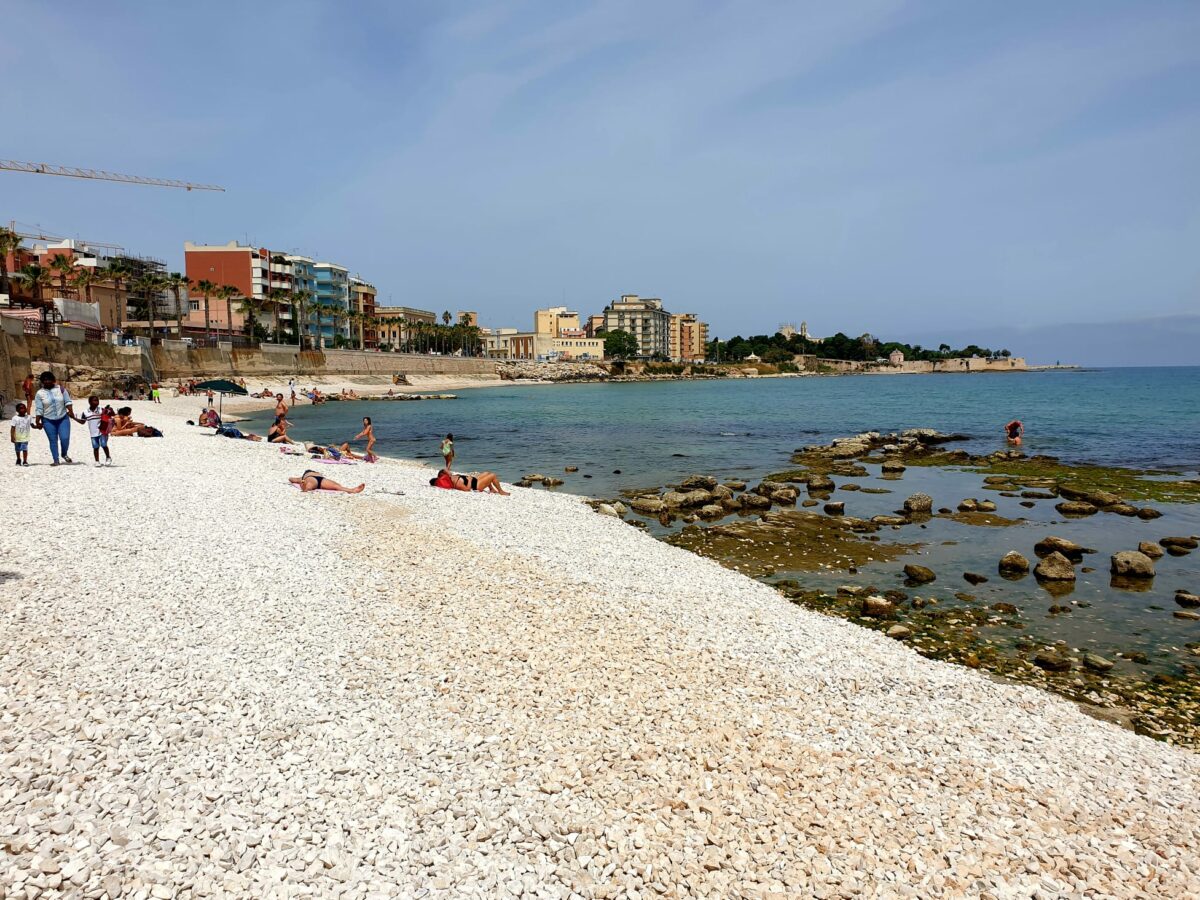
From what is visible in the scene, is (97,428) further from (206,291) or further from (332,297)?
(332,297)

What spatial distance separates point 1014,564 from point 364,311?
14374 centimetres

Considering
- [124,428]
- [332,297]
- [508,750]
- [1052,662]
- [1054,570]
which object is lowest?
[1052,662]

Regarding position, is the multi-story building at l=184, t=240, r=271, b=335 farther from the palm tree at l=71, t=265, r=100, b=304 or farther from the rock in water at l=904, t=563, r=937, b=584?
the rock in water at l=904, t=563, r=937, b=584

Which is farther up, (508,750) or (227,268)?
(227,268)

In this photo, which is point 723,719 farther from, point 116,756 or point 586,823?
point 116,756

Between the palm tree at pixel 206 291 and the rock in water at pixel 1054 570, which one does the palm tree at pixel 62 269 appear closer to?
the palm tree at pixel 206 291

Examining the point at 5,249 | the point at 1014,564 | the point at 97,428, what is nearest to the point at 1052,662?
the point at 1014,564

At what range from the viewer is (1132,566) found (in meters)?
16.4

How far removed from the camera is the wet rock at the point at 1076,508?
2356cm

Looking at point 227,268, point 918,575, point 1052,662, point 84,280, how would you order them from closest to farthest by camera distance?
point 1052,662, point 918,575, point 84,280, point 227,268

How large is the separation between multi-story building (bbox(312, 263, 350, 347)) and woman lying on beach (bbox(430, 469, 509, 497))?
111 m

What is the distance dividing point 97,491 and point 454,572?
34.5 feet

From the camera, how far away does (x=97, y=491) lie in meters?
16.8

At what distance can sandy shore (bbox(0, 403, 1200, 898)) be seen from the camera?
5.75 m
